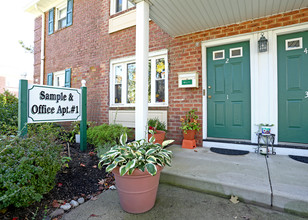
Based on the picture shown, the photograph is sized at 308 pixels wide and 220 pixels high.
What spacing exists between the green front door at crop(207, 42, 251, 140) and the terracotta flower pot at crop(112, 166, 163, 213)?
2.34 metres

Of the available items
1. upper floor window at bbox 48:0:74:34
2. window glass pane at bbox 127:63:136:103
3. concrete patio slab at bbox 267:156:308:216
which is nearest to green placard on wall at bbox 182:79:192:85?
window glass pane at bbox 127:63:136:103

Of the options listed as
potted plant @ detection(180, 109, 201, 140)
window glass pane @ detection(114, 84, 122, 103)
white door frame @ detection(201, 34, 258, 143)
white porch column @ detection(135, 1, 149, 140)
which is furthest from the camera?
window glass pane @ detection(114, 84, 122, 103)

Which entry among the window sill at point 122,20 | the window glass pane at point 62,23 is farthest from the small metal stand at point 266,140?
the window glass pane at point 62,23

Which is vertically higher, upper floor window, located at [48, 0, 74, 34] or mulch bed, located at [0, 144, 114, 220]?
upper floor window, located at [48, 0, 74, 34]

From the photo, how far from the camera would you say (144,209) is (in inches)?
65.2

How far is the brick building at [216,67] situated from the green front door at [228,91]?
18 mm

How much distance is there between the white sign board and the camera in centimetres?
263

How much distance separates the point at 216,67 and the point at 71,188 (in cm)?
342

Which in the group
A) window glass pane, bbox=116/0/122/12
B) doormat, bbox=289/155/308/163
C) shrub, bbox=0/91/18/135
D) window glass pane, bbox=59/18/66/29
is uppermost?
window glass pane, bbox=59/18/66/29

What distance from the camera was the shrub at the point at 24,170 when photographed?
144 cm

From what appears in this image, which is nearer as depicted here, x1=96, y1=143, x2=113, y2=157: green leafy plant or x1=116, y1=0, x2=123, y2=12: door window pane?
x1=96, y1=143, x2=113, y2=157: green leafy plant

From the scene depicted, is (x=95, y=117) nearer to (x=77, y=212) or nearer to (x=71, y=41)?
(x=71, y=41)

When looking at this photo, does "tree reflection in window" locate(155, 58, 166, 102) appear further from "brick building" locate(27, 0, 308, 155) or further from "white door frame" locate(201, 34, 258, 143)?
"white door frame" locate(201, 34, 258, 143)

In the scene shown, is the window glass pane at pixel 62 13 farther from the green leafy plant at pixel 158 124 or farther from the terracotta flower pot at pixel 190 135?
the terracotta flower pot at pixel 190 135
